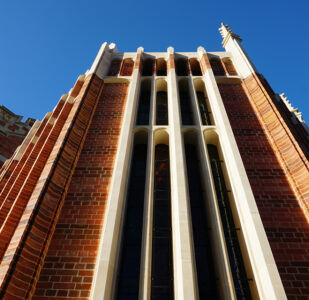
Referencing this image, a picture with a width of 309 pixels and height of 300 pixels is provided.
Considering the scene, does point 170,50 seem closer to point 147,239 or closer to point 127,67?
point 127,67

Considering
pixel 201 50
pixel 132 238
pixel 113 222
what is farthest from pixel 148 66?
pixel 113 222

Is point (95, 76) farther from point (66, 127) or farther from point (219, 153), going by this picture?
point (219, 153)

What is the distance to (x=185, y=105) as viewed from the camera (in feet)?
25.7

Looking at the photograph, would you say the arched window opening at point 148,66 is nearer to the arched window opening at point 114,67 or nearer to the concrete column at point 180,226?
the arched window opening at point 114,67

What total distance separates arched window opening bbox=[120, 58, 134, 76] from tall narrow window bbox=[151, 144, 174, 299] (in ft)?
13.0

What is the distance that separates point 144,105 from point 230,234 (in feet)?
16.0

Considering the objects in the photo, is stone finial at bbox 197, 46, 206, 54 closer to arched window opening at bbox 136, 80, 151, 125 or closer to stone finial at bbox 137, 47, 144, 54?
stone finial at bbox 137, 47, 144, 54

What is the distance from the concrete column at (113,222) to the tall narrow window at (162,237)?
0.61 m

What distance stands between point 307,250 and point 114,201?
2.89 metres

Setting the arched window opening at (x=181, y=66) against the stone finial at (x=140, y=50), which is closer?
the arched window opening at (x=181, y=66)

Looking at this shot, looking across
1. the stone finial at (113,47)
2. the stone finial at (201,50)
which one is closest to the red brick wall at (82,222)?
the stone finial at (113,47)

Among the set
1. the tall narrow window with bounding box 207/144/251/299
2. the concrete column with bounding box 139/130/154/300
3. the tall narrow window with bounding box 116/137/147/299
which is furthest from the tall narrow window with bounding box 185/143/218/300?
the tall narrow window with bounding box 116/137/147/299

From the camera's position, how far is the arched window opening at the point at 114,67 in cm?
846

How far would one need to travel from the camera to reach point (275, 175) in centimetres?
468
